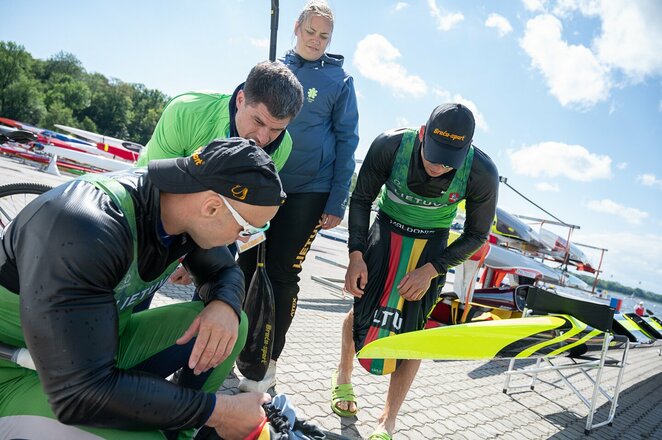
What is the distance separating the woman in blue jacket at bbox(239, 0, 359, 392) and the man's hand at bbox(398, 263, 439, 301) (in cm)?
58

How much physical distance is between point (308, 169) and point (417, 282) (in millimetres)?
992

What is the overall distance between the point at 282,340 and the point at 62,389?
183 centimetres

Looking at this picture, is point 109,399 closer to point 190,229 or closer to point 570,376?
point 190,229

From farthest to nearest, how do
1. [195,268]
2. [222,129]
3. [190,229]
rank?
1. [222,129]
2. [195,268]
3. [190,229]

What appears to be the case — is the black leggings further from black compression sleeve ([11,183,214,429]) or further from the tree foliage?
the tree foliage

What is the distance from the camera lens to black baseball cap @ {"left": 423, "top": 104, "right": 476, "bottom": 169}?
2602 mm

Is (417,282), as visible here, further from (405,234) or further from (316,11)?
(316,11)

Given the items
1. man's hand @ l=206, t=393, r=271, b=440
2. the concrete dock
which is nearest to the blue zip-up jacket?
the concrete dock

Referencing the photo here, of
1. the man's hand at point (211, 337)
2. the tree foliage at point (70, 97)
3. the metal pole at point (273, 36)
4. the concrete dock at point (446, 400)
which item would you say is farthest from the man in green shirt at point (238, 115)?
the tree foliage at point (70, 97)

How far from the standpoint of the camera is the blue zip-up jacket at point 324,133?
9.18 ft

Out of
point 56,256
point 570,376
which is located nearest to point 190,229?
point 56,256

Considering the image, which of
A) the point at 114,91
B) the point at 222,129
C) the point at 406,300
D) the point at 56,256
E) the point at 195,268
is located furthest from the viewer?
the point at 114,91

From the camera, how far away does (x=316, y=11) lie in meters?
2.76

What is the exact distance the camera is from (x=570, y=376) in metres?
5.86
